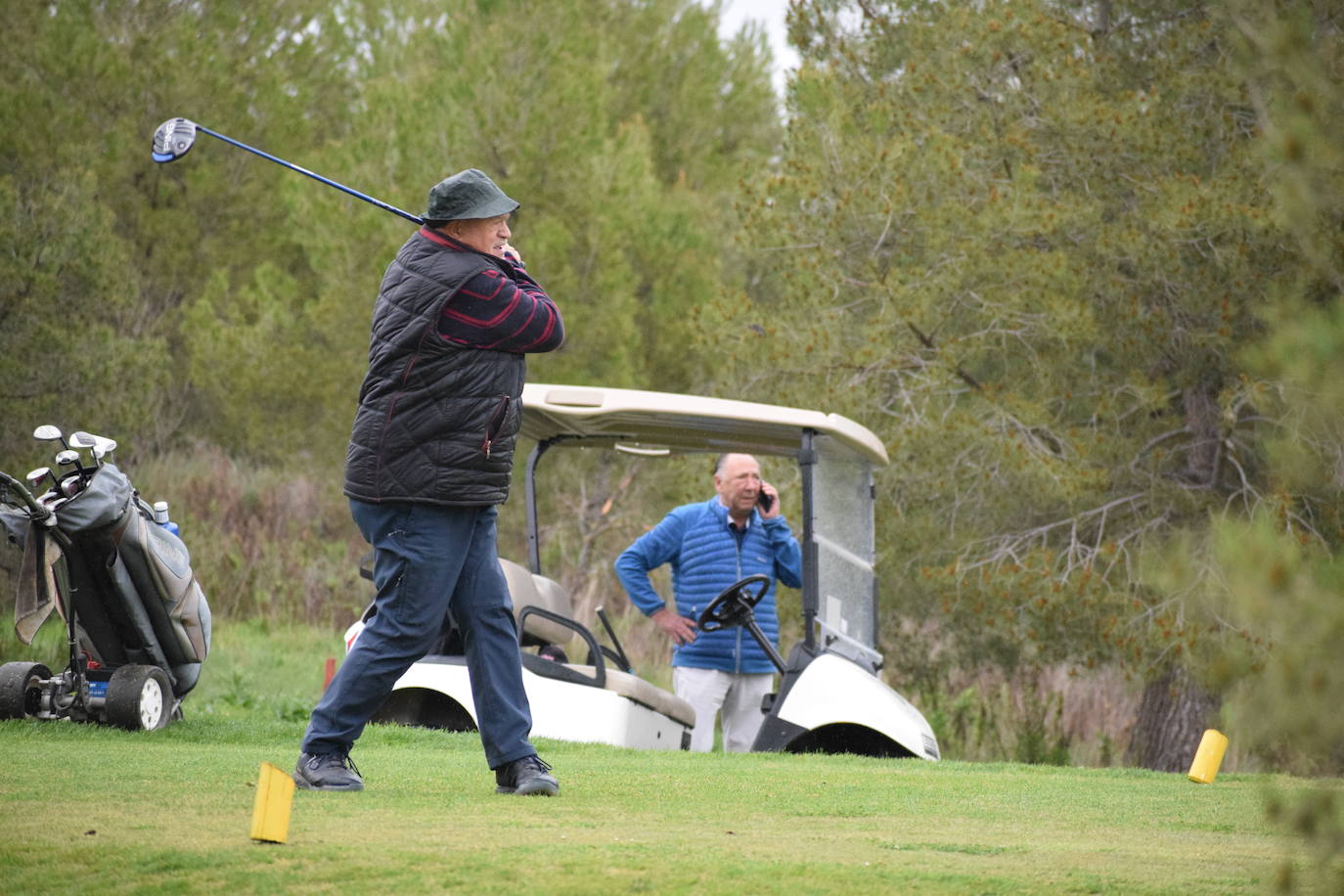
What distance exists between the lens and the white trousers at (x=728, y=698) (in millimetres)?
8875

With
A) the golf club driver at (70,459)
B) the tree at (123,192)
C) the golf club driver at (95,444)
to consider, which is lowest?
the golf club driver at (70,459)

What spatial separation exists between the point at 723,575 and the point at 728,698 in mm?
666

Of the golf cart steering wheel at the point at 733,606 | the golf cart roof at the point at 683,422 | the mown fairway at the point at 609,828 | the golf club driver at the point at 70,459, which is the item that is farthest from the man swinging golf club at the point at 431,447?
the golf cart steering wheel at the point at 733,606

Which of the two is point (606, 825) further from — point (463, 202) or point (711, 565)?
point (711, 565)

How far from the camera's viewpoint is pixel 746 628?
808 cm

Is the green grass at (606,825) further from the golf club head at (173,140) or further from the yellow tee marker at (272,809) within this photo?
the golf club head at (173,140)

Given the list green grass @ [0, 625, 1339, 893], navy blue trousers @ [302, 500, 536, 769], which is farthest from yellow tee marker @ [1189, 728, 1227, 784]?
navy blue trousers @ [302, 500, 536, 769]

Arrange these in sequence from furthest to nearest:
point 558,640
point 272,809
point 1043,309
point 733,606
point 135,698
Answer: point 1043,309
point 558,640
point 733,606
point 135,698
point 272,809

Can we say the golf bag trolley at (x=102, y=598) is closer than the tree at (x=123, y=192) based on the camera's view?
Yes

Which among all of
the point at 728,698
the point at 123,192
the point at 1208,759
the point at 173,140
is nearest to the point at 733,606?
the point at 728,698

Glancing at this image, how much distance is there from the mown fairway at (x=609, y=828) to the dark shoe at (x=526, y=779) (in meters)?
0.08

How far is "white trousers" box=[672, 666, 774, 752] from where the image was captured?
29.1 ft

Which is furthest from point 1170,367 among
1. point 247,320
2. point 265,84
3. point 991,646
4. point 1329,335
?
point 265,84

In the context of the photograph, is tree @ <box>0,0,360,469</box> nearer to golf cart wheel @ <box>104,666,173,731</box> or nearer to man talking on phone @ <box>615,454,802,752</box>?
man talking on phone @ <box>615,454,802,752</box>
